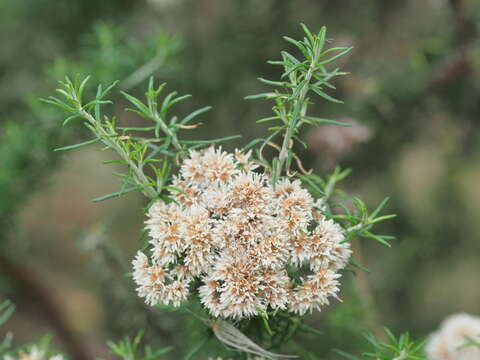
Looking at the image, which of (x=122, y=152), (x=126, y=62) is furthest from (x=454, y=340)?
(x=126, y=62)

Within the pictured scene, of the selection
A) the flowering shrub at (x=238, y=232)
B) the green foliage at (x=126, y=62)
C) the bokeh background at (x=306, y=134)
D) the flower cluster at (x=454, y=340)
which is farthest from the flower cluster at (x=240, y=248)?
the green foliage at (x=126, y=62)

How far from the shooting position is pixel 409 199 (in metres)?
1.66

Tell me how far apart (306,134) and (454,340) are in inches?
26.0

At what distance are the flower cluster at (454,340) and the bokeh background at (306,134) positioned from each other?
7.7 inches

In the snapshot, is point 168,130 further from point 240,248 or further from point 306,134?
point 306,134

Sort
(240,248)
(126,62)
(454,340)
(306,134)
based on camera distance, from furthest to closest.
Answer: (306,134) → (126,62) → (454,340) → (240,248)

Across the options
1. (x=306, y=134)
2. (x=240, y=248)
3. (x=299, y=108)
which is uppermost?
(x=306, y=134)

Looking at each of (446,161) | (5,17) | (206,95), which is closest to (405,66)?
(446,161)

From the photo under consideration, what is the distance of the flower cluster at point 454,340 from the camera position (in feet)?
2.44

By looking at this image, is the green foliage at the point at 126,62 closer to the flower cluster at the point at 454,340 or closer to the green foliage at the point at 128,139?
the green foliage at the point at 128,139

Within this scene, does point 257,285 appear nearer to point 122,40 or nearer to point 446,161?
point 122,40

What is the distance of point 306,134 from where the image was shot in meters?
1.27

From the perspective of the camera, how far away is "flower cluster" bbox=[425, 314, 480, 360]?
745mm

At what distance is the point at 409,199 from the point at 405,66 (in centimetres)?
51
